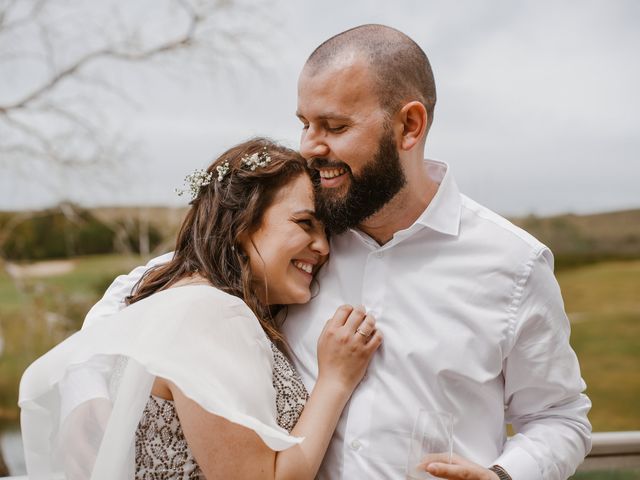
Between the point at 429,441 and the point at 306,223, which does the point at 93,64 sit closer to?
the point at 306,223

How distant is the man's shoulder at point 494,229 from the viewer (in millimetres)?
1700

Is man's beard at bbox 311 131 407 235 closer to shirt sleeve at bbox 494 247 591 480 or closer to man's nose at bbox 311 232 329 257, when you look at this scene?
man's nose at bbox 311 232 329 257

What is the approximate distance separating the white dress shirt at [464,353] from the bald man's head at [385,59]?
0.26 metres

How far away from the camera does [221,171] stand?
178cm

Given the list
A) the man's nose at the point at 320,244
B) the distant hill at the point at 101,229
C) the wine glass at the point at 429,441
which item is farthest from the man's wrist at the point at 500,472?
the distant hill at the point at 101,229

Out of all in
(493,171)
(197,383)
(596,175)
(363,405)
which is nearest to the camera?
(197,383)

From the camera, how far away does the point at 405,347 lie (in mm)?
1684

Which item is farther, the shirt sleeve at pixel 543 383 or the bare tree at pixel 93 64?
the bare tree at pixel 93 64

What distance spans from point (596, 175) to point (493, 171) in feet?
3.79

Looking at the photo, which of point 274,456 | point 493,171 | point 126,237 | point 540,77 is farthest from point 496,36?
point 274,456

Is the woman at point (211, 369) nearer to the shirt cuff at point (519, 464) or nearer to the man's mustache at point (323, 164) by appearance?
the man's mustache at point (323, 164)

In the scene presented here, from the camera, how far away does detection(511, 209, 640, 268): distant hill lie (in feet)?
22.2

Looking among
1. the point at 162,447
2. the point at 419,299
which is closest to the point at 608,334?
the point at 419,299

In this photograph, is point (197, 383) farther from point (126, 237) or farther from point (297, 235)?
point (126, 237)
